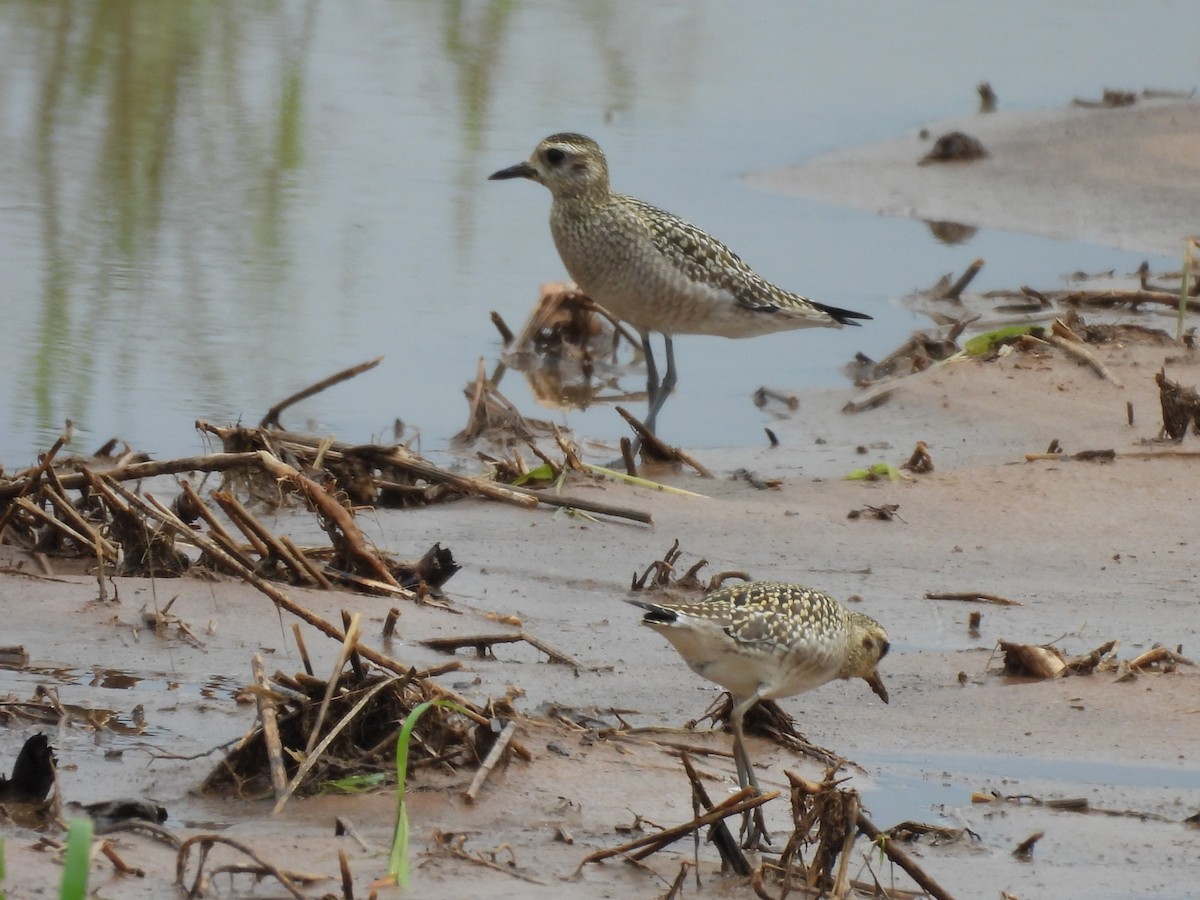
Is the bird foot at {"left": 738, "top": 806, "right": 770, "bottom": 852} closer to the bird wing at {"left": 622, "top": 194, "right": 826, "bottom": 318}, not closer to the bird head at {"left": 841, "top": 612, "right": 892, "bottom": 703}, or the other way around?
the bird head at {"left": 841, "top": 612, "right": 892, "bottom": 703}

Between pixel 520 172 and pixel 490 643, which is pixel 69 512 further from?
pixel 520 172

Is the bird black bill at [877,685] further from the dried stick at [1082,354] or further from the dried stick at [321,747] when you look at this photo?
the dried stick at [1082,354]

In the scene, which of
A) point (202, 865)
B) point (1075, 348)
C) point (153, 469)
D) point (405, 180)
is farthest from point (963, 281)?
point (202, 865)

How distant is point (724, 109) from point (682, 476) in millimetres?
9723

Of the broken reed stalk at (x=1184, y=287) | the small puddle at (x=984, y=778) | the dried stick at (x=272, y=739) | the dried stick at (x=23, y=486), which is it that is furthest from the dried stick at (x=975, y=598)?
the broken reed stalk at (x=1184, y=287)

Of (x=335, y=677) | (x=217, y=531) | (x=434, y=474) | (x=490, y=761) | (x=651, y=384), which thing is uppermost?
(x=335, y=677)

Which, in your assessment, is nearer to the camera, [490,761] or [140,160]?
[490,761]

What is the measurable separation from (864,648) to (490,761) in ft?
4.27

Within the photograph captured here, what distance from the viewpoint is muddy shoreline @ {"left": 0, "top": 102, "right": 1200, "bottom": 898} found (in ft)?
16.2

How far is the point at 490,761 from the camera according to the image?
514 centimetres

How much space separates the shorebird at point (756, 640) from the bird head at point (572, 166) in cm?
497

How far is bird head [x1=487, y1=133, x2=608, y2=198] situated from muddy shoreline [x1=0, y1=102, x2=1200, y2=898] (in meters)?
1.83

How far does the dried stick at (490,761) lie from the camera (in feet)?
16.7

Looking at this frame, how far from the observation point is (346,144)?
15.2m
